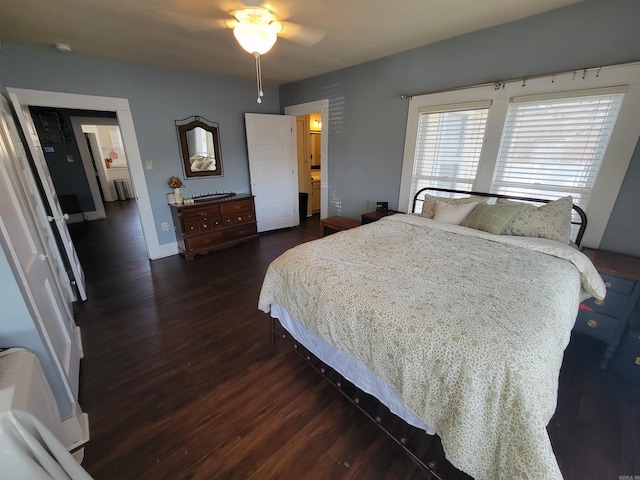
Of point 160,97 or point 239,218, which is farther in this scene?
point 239,218

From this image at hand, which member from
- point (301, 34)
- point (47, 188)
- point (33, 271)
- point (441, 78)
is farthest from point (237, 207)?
point (441, 78)

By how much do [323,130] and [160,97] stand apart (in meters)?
2.29

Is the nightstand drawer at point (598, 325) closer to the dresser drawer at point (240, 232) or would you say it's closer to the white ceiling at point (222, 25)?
the white ceiling at point (222, 25)

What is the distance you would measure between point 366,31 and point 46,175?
3.35 meters

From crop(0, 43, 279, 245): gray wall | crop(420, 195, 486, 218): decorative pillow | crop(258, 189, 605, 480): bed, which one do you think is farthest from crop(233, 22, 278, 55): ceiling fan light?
crop(0, 43, 279, 245): gray wall

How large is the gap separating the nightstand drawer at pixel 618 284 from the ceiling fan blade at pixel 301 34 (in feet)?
10.0

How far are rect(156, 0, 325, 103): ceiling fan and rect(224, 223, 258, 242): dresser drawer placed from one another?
2452mm

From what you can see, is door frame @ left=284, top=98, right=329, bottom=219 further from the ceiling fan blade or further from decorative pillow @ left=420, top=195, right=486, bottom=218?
decorative pillow @ left=420, top=195, right=486, bottom=218

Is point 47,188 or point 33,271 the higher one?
point 47,188

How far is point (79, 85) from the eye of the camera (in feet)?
9.73

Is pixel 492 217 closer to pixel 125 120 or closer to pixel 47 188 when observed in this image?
pixel 47 188

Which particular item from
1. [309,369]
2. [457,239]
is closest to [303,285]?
[309,369]

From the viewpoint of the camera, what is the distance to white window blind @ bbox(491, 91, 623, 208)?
78.9 inches

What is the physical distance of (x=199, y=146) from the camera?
3.97 meters
